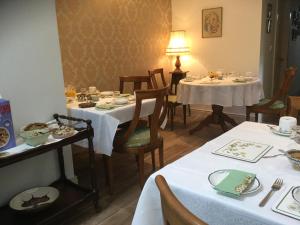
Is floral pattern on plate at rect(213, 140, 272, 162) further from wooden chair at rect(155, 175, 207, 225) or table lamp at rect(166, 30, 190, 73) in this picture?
Answer: table lamp at rect(166, 30, 190, 73)

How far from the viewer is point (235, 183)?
0.97m

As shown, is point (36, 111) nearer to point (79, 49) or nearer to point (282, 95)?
point (79, 49)

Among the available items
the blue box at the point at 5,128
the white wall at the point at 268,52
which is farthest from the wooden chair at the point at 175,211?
the white wall at the point at 268,52

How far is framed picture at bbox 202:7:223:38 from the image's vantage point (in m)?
4.77

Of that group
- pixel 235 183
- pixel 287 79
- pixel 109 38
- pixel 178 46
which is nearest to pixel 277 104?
pixel 287 79

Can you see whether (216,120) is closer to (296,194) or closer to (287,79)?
(287,79)

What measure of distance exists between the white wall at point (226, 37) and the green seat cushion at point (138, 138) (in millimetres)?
2821

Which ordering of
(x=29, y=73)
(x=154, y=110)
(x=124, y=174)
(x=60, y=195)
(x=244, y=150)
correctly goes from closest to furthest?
(x=244, y=150)
(x=29, y=73)
(x=60, y=195)
(x=154, y=110)
(x=124, y=174)

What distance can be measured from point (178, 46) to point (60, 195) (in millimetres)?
3650

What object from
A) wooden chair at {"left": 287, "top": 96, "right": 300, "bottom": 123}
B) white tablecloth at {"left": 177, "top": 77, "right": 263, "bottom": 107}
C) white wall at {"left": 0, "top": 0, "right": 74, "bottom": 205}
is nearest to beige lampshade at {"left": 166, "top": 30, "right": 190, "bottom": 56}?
white tablecloth at {"left": 177, "top": 77, "right": 263, "bottom": 107}

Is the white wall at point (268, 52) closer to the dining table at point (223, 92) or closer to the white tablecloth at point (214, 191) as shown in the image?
the dining table at point (223, 92)

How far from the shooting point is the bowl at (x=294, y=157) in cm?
109

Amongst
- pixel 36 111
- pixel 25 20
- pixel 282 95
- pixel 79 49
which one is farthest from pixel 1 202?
pixel 282 95

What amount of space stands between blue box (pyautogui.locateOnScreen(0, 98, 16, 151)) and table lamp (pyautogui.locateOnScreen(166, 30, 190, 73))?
3.68 meters
